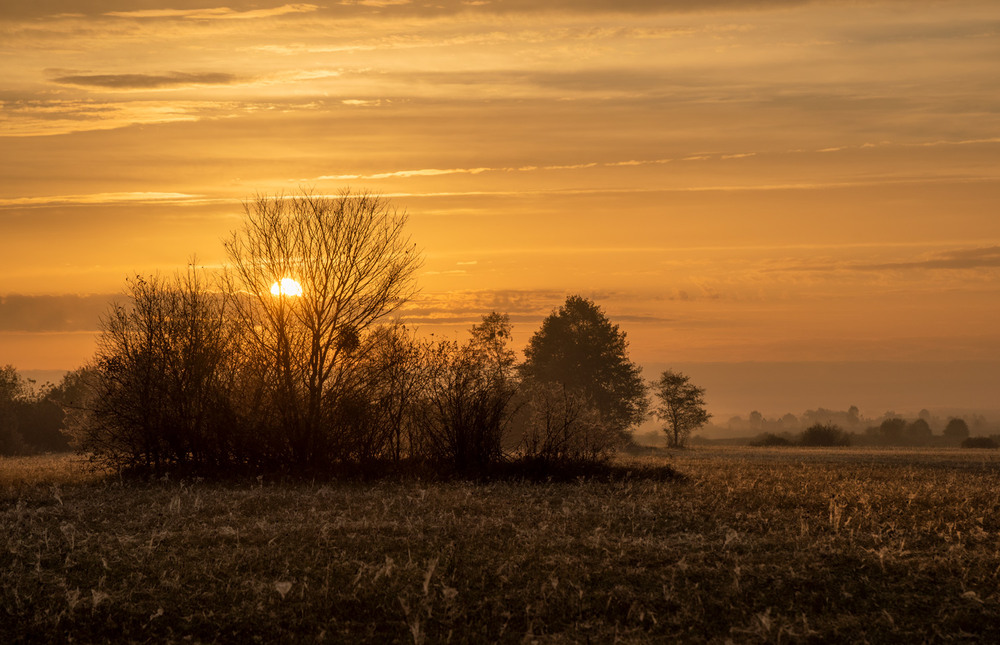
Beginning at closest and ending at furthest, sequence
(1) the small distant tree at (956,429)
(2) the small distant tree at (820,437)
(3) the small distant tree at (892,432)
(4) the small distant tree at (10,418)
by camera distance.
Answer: (4) the small distant tree at (10,418) → (2) the small distant tree at (820,437) → (3) the small distant tree at (892,432) → (1) the small distant tree at (956,429)

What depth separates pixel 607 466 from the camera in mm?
23531

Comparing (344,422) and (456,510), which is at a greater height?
(344,422)

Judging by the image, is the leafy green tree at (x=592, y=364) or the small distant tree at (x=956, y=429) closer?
the leafy green tree at (x=592, y=364)

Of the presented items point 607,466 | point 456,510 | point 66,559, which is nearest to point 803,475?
point 607,466

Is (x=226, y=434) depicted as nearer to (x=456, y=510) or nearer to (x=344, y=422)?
(x=344, y=422)

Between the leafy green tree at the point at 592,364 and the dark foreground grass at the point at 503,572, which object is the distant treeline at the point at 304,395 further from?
the leafy green tree at the point at 592,364

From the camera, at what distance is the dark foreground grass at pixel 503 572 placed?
32.7ft

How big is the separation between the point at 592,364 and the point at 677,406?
7956 millimetres

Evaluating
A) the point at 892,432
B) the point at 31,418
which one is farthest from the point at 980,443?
the point at 31,418

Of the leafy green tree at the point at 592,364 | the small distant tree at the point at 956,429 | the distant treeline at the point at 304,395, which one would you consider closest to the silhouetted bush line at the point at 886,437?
the small distant tree at the point at 956,429

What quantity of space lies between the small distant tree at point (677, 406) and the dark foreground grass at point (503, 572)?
54.6m

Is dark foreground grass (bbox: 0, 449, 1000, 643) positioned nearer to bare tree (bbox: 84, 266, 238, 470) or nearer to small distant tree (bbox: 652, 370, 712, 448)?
bare tree (bbox: 84, 266, 238, 470)

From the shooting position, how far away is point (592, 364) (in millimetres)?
70000

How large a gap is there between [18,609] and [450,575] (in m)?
5.04
